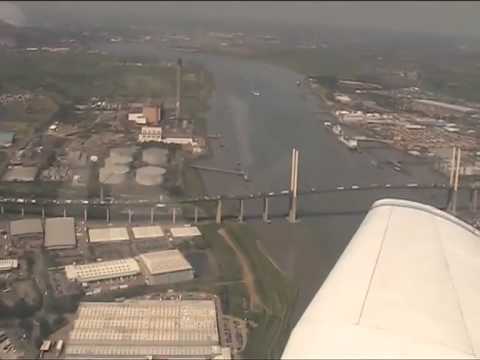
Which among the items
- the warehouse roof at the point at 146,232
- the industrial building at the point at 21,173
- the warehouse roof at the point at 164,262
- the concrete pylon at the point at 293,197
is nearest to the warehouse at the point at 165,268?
the warehouse roof at the point at 164,262

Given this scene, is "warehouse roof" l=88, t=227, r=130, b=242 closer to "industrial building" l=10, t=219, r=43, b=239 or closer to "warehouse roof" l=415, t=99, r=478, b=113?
"industrial building" l=10, t=219, r=43, b=239

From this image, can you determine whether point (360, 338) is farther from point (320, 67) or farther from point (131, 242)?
point (320, 67)

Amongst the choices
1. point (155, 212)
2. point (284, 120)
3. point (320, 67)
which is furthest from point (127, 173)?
point (320, 67)

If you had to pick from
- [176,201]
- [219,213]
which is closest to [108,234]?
[176,201]

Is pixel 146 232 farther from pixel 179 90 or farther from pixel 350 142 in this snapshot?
pixel 179 90

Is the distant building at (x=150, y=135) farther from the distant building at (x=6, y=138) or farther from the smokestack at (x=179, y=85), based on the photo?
the distant building at (x=6, y=138)

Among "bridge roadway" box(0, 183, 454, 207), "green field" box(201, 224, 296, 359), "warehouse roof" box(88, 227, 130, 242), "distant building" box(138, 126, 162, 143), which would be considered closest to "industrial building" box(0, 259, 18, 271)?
"warehouse roof" box(88, 227, 130, 242)
